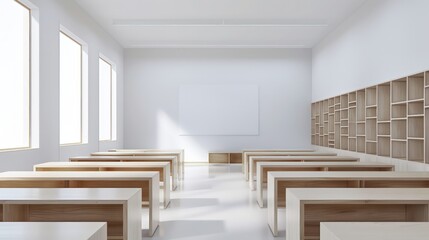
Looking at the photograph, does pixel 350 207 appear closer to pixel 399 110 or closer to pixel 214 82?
pixel 399 110

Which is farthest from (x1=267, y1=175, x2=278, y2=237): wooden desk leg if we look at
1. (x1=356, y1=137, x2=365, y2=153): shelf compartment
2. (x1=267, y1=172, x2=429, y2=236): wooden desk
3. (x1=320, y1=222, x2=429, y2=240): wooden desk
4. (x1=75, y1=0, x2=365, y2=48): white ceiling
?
(x1=75, y1=0, x2=365, y2=48): white ceiling

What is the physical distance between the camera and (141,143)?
13281 millimetres

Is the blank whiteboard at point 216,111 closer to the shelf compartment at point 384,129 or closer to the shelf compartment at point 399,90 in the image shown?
the shelf compartment at point 384,129

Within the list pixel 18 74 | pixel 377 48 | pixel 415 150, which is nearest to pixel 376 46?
pixel 377 48

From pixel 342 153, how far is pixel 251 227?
560cm

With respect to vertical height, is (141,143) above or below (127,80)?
below

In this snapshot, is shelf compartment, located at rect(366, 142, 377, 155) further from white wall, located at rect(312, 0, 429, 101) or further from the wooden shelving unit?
white wall, located at rect(312, 0, 429, 101)

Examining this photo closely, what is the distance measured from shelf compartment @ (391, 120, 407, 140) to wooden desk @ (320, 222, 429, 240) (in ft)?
16.4

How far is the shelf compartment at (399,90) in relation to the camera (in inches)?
269

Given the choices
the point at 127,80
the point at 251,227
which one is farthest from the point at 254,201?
the point at 127,80

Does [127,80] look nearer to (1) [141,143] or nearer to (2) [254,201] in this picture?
(1) [141,143]

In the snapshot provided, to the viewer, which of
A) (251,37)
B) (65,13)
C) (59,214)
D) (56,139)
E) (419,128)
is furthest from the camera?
(251,37)

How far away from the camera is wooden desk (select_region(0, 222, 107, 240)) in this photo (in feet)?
6.03

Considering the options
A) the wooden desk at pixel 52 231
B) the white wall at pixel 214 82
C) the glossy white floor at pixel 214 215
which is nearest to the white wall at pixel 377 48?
the white wall at pixel 214 82
